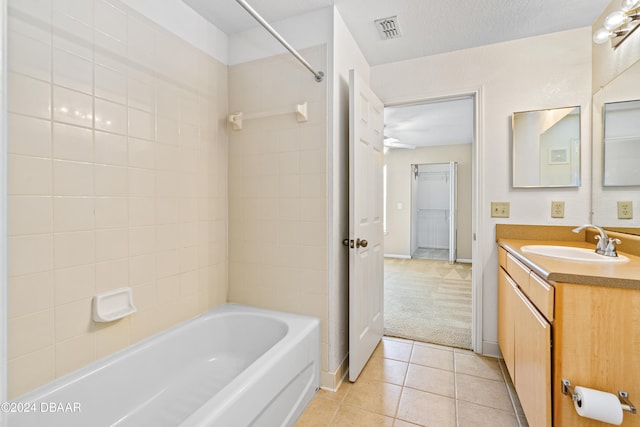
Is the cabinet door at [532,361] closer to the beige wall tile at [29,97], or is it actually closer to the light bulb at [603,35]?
the light bulb at [603,35]

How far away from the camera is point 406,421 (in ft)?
5.23

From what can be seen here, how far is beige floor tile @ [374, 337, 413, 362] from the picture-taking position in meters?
2.28

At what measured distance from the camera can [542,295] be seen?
1.22 m

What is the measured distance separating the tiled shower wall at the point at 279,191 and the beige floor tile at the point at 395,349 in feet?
2.16

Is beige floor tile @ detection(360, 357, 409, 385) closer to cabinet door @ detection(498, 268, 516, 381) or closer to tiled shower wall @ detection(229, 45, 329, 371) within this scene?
tiled shower wall @ detection(229, 45, 329, 371)

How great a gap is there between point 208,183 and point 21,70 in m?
1.02

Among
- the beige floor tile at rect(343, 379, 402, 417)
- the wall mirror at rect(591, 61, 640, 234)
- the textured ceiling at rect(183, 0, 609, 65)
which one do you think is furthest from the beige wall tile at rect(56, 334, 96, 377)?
the wall mirror at rect(591, 61, 640, 234)

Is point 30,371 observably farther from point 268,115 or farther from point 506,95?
point 506,95

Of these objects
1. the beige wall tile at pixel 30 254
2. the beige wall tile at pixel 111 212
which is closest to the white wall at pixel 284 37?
the beige wall tile at pixel 111 212

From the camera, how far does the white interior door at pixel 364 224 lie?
1.88 meters

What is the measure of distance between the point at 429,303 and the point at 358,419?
6.73 ft

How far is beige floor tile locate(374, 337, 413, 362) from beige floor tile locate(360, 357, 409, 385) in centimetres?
6

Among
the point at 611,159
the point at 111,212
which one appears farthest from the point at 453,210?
the point at 111,212

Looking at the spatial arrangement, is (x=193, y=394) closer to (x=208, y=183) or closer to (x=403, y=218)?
(x=208, y=183)
